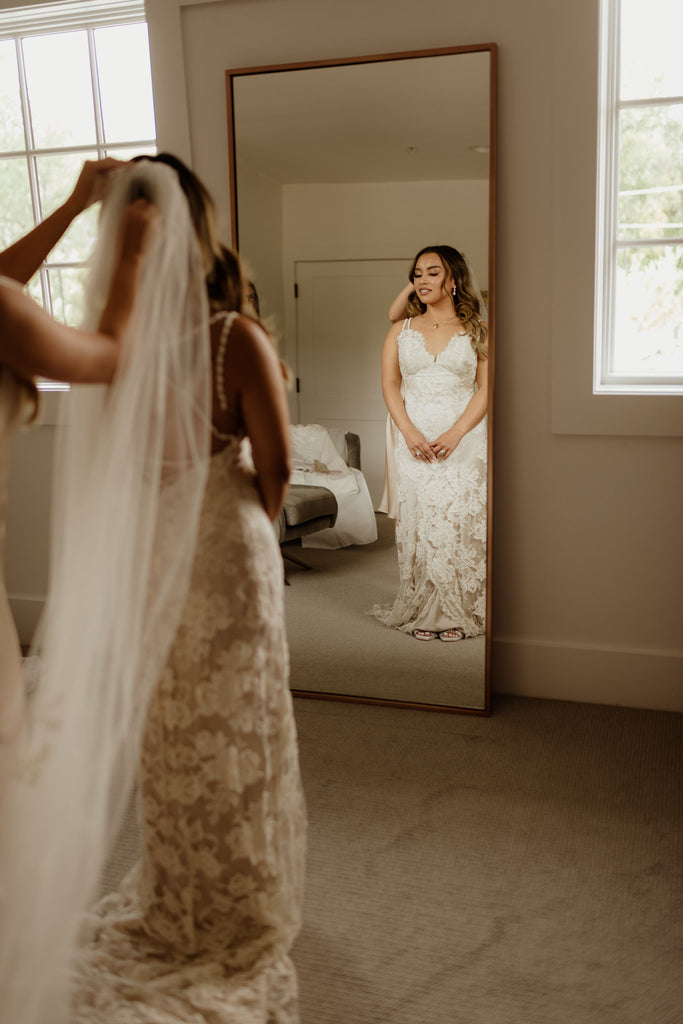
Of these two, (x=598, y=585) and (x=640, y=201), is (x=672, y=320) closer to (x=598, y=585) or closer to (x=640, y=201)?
(x=640, y=201)

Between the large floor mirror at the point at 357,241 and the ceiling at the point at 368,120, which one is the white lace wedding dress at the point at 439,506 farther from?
the ceiling at the point at 368,120

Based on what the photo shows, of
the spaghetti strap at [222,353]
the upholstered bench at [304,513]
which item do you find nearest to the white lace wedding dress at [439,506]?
the upholstered bench at [304,513]

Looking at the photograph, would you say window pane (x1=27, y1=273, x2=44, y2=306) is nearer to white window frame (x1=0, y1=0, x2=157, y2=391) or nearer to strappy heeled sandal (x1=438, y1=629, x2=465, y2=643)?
white window frame (x1=0, y1=0, x2=157, y2=391)

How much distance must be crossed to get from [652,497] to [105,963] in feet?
7.18

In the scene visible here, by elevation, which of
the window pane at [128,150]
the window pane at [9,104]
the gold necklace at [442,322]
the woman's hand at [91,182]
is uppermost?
the window pane at [9,104]

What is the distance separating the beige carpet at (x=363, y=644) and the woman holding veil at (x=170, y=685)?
1.38 meters

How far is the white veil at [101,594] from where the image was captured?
1.45 meters

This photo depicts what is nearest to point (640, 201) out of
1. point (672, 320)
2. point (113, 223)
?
point (672, 320)

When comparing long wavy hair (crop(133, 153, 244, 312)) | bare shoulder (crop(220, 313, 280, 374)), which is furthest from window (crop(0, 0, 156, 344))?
bare shoulder (crop(220, 313, 280, 374))

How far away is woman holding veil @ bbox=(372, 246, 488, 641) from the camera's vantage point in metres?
2.95

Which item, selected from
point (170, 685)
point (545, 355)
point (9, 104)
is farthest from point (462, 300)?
point (9, 104)

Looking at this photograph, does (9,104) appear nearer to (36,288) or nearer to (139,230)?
(36,288)

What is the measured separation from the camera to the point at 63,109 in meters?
3.73

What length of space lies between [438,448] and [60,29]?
7.57 feet
